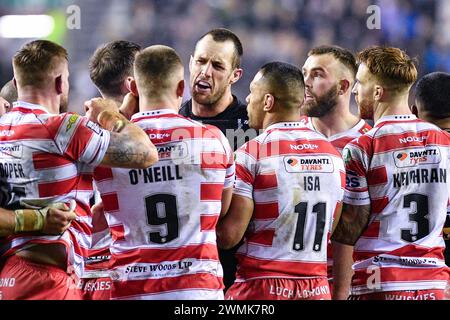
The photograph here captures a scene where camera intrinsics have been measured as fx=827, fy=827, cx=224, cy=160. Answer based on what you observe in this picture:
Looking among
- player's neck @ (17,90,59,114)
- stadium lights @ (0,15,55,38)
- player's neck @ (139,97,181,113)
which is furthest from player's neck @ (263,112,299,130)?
stadium lights @ (0,15,55,38)

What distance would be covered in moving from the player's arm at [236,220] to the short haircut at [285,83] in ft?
2.14

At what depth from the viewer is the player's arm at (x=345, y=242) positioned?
199 inches

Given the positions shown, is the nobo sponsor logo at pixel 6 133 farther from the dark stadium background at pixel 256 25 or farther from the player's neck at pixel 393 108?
the dark stadium background at pixel 256 25

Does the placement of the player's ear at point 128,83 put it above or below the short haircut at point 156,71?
below

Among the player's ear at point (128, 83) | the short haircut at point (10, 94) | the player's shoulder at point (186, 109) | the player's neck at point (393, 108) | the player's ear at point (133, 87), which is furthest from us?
the player's shoulder at point (186, 109)

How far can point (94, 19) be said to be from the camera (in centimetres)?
850

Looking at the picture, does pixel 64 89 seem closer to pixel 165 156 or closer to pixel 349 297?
pixel 165 156

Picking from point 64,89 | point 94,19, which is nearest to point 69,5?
point 94,19

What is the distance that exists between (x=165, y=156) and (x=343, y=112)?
2128mm

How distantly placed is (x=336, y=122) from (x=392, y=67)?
0.97 meters

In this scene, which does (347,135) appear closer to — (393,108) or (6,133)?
(393,108)

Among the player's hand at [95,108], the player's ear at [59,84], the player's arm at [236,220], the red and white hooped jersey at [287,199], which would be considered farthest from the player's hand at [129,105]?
the player's arm at [236,220]

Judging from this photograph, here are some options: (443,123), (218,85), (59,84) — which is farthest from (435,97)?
(59,84)

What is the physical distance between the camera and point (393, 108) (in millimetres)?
5145
